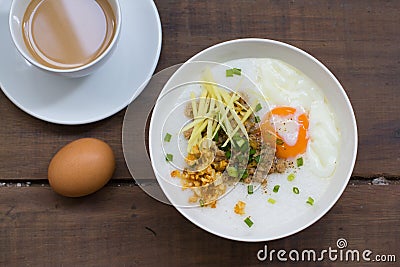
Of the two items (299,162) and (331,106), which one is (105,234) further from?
(331,106)

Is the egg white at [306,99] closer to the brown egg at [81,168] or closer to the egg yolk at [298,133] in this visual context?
the egg yolk at [298,133]

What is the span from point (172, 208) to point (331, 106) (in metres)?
0.41

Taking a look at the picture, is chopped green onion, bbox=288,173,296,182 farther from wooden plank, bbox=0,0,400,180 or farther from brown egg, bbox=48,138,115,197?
brown egg, bbox=48,138,115,197

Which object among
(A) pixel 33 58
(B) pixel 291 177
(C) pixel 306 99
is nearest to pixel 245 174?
(B) pixel 291 177

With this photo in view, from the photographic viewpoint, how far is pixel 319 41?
4.71 feet

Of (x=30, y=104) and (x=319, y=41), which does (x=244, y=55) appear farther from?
(x=30, y=104)

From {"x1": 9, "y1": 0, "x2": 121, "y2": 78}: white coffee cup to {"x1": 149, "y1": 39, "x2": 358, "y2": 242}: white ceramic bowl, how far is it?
0.14 meters

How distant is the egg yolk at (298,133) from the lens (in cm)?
134

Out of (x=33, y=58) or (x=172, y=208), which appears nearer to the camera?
(x=33, y=58)

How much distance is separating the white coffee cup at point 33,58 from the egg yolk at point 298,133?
14.0 inches

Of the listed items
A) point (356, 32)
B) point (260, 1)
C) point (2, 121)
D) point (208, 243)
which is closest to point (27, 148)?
point (2, 121)

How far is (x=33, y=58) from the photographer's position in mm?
1278

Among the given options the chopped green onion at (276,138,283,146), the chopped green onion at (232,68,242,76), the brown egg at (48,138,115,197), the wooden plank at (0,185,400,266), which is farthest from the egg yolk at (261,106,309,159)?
the brown egg at (48,138,115,197)

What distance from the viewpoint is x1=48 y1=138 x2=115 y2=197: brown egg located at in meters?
1.30
